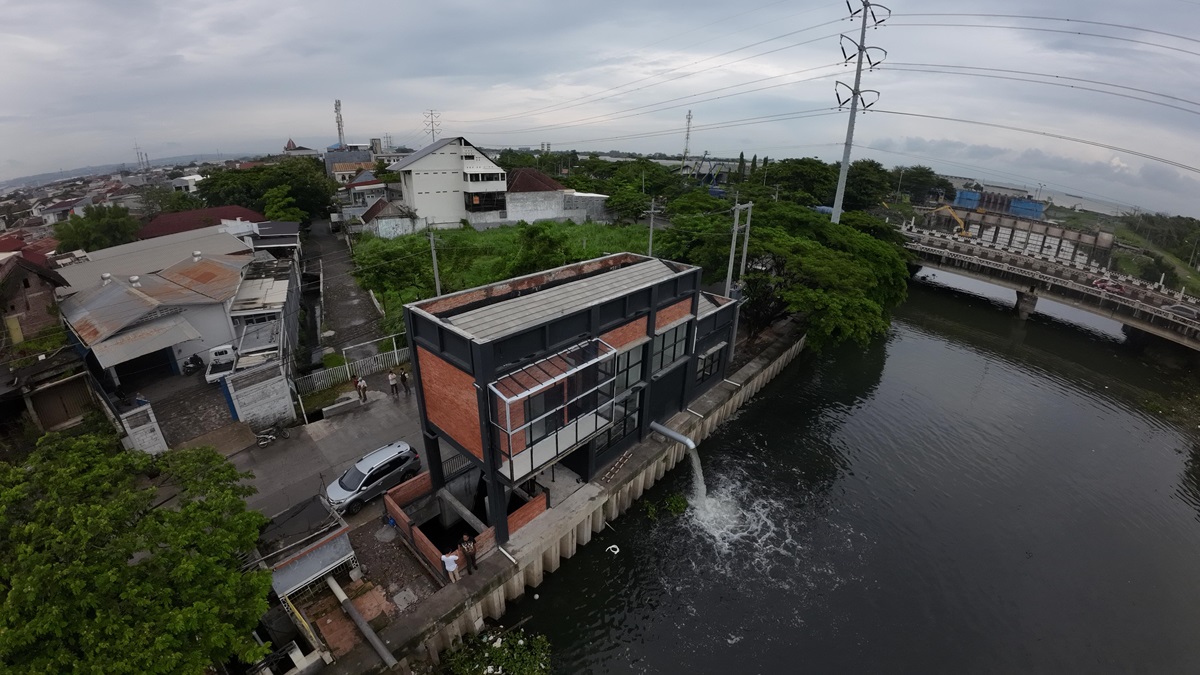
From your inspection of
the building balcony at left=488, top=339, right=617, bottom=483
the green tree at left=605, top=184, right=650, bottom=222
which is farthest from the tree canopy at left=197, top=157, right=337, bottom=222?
the building balcony at left=488, top=339, right=617, bottom=483

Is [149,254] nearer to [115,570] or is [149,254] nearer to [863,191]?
[115,570]

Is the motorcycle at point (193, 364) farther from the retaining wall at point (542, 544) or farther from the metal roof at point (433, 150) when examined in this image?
the metal roof at point (433, 150)

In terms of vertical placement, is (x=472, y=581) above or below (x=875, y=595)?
above

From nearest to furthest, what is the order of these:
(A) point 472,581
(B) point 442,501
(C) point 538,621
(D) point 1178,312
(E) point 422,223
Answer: (A) point 472,581 < (C) point 538,621 < (B) point 442,501 < (D) point 1178,312 < (E) point 422,223

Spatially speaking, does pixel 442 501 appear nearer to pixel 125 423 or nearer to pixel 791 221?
pixel 125 423

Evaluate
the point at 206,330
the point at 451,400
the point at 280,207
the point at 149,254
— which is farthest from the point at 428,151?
the point at 451,400

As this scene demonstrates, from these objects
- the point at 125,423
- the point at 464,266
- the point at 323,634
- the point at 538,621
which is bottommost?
the point at 538,621

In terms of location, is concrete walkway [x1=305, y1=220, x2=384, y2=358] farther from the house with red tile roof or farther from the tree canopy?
the tree canopy

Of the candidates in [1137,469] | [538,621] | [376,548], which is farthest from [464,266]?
[1137,469]
